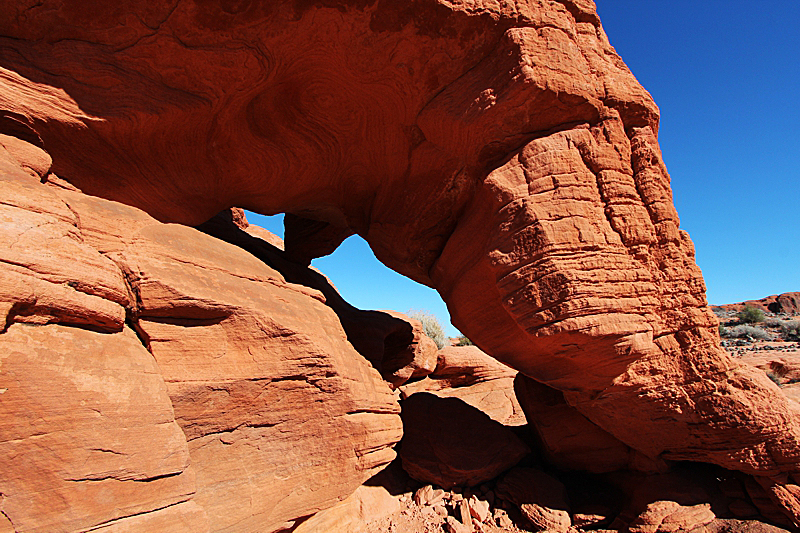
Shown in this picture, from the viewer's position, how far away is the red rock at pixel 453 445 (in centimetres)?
660

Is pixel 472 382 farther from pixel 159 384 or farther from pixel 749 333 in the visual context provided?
pixel 749 333

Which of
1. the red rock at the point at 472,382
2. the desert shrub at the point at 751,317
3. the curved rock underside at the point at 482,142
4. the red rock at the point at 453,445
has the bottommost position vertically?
the red rock at the point at 453,445

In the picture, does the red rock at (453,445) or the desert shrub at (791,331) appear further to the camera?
the desert shrub at (791,331)

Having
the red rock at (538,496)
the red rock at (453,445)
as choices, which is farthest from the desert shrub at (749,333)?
the red rock at (538,496)

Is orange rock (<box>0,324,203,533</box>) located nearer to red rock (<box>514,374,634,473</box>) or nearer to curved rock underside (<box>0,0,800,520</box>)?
curved rock underside (<box>0,0,800,520</box>)

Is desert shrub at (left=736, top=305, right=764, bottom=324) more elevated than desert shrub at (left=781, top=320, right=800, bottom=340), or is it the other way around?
desert shrub at (left=736, top=305, right=764, bottom=324)

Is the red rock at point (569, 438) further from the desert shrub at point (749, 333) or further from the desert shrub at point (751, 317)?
the desert shrub at point (751, 317)

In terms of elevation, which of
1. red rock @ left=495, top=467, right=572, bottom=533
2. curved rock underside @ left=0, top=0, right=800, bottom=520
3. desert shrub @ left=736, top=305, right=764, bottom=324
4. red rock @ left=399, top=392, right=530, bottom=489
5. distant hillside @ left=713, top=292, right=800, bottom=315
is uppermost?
distant hillside @ left=713, top=292, right=800, bottom=315

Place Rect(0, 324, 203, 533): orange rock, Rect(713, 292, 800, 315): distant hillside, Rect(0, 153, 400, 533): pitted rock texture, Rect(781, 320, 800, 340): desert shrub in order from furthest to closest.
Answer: Rect(713, 292, 800, 315): distant hillside → Rect(781, 320, 800, 340): desert shrub → Rect(0, 153, 400, 533): pitted rock texture → Rect(0, 324, 203, 533): orange rock

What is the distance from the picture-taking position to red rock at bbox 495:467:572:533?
5.81m

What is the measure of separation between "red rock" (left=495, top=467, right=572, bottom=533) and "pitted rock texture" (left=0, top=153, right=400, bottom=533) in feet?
8.33

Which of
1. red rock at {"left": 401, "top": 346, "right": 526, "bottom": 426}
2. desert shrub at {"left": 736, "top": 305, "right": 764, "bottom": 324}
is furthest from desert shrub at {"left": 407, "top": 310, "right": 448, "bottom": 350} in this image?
desert shrub at {"left": 736, "top": 305, "right": 764, "bottom": 324}

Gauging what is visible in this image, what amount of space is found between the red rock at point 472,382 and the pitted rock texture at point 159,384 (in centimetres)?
570

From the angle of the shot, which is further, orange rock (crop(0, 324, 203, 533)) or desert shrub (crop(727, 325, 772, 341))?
desert shrub (crop(727, 325, 772, 341))
